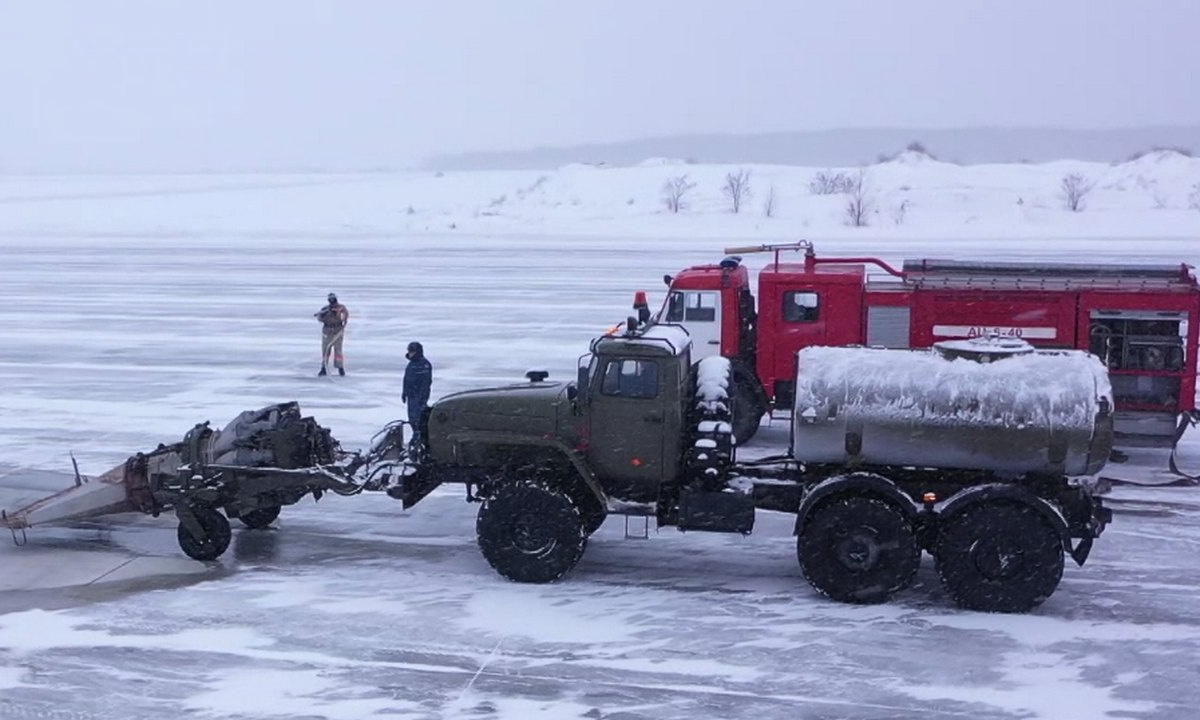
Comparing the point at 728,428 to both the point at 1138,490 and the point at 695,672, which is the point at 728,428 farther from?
the point at 1138,490

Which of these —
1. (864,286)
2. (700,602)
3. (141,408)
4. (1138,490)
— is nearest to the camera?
(700,602)

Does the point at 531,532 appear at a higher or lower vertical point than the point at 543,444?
lower

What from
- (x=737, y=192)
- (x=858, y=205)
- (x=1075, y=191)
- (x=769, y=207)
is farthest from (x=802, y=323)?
(x=1075, y=191)

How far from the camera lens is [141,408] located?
1853 centimetres

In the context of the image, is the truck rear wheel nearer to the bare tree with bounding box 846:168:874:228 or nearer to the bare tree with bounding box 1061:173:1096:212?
the bare tree with bounding box 846:168:874:228

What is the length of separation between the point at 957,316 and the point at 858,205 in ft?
175

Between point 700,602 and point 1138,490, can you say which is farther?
point 1138,490

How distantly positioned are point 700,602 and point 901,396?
2.34 m

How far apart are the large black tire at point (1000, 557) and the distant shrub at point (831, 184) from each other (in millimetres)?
75035

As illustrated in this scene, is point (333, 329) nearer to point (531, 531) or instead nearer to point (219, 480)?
point (219, 480)

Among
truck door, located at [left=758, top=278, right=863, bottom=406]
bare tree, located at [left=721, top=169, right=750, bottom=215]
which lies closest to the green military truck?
truck door, located at [left=758, top=278, right=863, bottom=406]

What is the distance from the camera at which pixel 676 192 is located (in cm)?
8556

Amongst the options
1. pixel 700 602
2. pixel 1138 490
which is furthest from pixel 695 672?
pixel 1138 490

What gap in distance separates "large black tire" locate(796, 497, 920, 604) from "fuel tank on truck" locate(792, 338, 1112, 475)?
393mm
